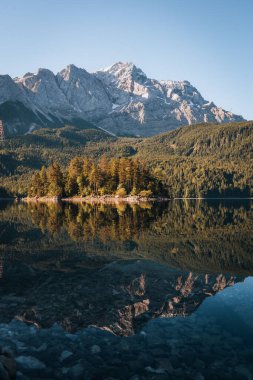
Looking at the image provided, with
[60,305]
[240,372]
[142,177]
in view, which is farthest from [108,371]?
[142,177]

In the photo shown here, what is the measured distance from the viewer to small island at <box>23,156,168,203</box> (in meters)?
136

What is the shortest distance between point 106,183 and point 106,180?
1291 millimetres

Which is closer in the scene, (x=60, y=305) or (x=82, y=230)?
(x=60, y=305)

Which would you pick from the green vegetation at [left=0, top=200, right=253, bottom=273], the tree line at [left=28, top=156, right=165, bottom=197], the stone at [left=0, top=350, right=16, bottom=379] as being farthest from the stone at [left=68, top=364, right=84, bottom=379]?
the tree line at [left=28, top=156, right=165, bottom=197]

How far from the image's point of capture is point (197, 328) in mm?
16328

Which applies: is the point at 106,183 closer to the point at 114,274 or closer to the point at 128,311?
the point at 114,274

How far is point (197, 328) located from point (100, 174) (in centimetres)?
12486

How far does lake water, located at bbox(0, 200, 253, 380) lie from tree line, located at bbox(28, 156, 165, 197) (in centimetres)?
9930

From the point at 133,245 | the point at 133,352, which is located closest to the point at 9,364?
the point at 133,352

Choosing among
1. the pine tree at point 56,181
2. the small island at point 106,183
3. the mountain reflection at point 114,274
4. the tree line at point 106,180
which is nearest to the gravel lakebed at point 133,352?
the mountain reflection at point 114,274

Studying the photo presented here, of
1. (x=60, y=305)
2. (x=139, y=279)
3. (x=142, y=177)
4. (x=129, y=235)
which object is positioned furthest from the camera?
(x=142, y=177)

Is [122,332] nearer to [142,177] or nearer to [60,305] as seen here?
[60,305]

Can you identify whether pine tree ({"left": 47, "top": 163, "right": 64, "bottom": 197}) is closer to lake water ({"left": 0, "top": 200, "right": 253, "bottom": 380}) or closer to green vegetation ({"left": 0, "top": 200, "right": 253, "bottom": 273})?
green vegetation ({"left": 0, "top": 200, "right": 253, "bottom": 273})

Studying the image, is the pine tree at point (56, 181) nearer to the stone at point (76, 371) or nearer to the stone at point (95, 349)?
the stone at point (95, 349)
